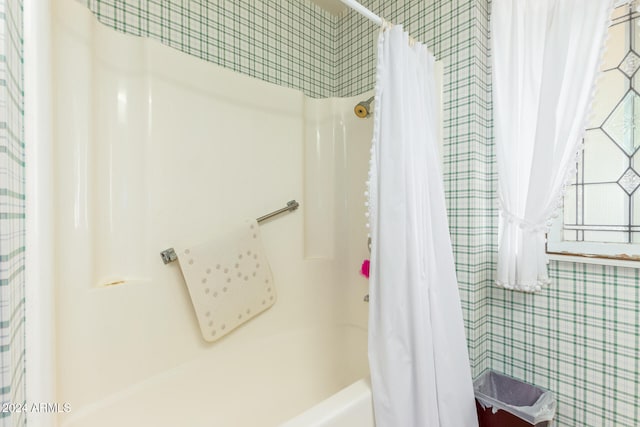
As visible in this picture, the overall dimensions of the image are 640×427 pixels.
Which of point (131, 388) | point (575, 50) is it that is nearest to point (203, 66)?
point (131, 388)

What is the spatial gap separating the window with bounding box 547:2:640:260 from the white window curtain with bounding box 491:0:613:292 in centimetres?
16

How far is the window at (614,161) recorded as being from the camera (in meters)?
1.04

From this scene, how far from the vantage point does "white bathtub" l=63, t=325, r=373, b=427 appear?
95 centimetres

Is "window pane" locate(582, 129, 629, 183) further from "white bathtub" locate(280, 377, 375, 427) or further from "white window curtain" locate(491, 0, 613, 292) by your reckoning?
"white bathtub" locate(280, 377, 375, 427)

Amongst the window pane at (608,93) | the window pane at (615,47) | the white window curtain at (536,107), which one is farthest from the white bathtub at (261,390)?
the window pane at (615,47)

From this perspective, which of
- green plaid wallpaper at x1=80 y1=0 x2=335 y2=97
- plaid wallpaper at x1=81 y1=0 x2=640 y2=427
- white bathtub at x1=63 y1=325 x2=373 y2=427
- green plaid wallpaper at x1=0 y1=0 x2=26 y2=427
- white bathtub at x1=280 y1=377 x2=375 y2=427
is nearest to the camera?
green plaid wallpaper at x1=0 y1=0 x2=26 y2=427

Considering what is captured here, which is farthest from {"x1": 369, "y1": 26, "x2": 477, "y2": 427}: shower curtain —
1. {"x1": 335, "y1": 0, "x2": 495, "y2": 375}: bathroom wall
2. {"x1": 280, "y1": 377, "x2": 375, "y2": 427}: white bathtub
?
{"x1": 335, "y1": 0, "x2": 495, "y2": 375}: bathroom wall

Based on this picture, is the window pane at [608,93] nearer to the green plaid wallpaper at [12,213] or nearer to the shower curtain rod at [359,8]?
the shower curtain rod at [359,8]

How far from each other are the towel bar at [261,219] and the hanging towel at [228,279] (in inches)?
1.0

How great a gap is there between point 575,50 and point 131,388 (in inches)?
76.6

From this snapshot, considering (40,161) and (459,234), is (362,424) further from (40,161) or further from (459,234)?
(40,161)

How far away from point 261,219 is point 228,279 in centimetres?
32

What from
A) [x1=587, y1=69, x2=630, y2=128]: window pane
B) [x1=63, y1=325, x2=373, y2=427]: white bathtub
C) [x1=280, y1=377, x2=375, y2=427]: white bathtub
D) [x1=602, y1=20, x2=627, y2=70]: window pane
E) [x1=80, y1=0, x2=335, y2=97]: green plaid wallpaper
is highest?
[x1=80, y1=0, x2=335, y2=97]: green plaid wallpaper

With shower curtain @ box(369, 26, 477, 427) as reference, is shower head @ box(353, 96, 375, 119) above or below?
above
